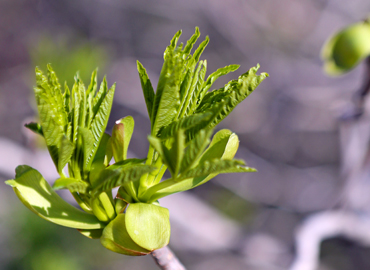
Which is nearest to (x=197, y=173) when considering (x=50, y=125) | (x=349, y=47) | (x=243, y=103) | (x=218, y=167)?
(x=218, y=167)

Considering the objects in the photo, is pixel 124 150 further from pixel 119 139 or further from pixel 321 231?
pixel 321 231

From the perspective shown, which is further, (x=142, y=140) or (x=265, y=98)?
(x=142, y=140)

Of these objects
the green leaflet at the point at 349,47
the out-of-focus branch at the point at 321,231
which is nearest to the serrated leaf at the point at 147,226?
the out-of-focus branch at the point at 321,231

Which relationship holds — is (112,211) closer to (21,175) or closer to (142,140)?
(21,175)

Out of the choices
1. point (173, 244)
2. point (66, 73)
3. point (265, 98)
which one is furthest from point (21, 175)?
point (265, 98)

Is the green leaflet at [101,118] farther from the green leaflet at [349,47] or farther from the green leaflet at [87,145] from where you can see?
the green leaflet at [349,47]

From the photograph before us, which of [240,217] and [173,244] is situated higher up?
[240,217]
